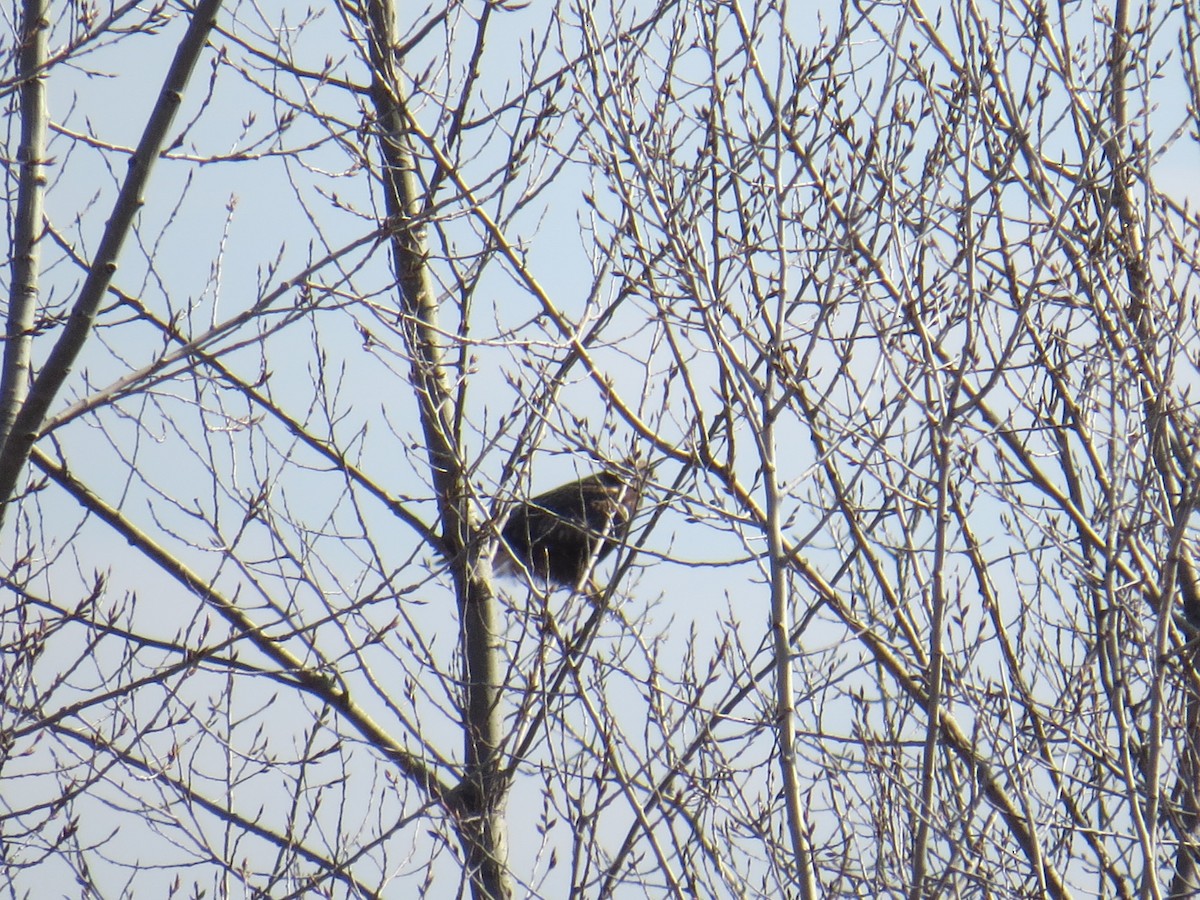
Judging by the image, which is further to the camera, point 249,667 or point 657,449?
point 249,667

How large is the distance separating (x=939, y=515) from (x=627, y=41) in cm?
197

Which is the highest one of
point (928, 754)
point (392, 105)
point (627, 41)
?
point (392, 105)

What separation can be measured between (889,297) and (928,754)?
169 cm

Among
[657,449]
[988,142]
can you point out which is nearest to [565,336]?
[657,449]

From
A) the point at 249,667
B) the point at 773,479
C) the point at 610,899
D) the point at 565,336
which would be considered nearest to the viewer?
the point at 773,479

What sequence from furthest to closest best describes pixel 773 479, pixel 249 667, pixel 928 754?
pixel 249 667, pixel 773 479, pixel 928 754

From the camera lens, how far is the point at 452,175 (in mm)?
4965

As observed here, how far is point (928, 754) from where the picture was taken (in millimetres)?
3332

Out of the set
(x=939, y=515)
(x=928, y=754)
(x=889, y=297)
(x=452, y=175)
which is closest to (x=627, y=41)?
(x=452, y=175)

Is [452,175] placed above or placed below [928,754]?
above

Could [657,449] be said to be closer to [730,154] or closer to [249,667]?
[730,154]

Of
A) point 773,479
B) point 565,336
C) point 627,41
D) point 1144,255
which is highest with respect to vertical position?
point 627,41

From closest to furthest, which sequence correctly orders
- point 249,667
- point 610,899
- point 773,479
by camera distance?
point 773,479
point 610,899
point 249,667

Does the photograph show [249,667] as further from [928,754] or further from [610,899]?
[928,754]
